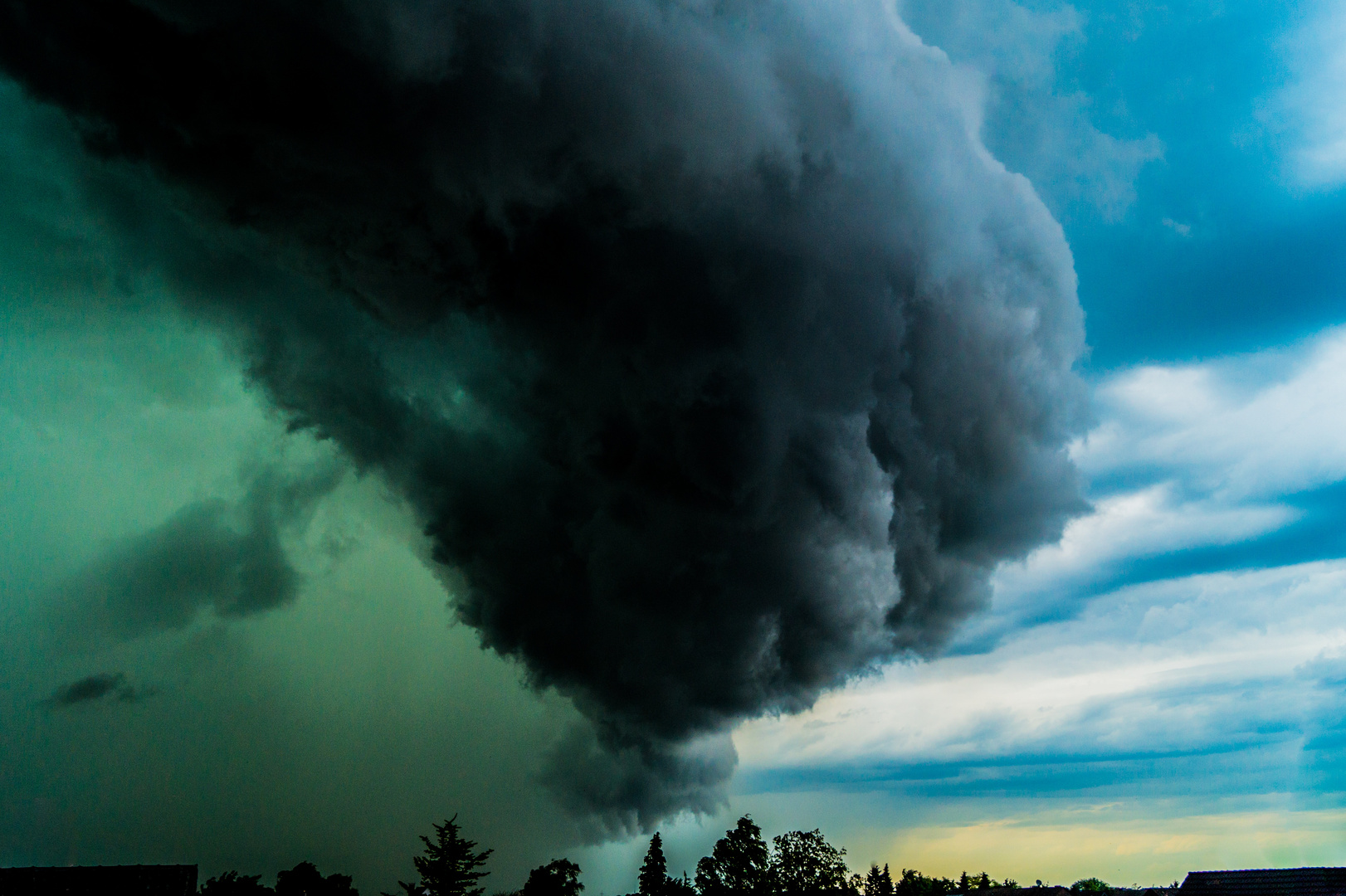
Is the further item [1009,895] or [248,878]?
[1009,895]

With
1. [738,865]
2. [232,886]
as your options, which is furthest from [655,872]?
[232,886]

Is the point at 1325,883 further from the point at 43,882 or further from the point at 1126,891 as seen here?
the point at 1126,891

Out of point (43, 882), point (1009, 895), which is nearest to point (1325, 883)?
point (1009, 895)

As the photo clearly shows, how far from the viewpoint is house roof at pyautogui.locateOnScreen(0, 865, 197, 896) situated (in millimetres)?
67000

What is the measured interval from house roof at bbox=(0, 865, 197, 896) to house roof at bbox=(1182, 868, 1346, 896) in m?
96.2

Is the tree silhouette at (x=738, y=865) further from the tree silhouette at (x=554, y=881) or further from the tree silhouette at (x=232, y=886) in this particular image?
the tree silhouette at (x=232, y=886)

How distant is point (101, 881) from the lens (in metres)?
69.8

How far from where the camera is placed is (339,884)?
371ft

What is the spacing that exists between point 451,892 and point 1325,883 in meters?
77.2

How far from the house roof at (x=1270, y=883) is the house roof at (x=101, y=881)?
316 ft

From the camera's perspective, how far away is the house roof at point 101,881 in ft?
220

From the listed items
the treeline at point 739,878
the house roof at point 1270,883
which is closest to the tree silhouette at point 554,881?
the treeline at point 739,878

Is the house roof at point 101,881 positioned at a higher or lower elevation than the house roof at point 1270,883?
higher

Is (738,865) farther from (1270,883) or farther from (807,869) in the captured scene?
(1270,883)
